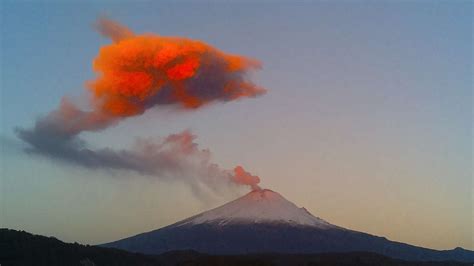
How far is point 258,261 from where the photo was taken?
11019cm

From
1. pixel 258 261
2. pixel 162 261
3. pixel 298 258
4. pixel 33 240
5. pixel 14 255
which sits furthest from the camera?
pixel 298 258

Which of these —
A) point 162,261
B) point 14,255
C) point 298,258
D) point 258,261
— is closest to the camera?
point 14,255

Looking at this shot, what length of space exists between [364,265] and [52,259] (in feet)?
198

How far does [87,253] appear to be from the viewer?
337 ft

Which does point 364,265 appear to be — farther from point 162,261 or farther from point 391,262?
point 162,261

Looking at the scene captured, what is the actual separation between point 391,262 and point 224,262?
48.9 m

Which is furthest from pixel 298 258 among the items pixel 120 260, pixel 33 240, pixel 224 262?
pixel 33 240

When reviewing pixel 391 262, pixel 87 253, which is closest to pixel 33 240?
pixel 87 253

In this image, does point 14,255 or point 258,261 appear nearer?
point 14,255

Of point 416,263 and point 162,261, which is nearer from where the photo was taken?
point 162,261

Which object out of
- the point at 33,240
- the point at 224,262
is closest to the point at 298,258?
the point at 224,262

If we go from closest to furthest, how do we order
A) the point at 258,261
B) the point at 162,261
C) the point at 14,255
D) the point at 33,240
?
the point at 14,255 < the point at 33,240 < the point at 258,261 < the point at 162,261

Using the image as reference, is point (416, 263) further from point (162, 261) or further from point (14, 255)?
point (14, 255)

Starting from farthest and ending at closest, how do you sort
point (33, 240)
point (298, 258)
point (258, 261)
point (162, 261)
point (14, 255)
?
point (298, 258) < point (162, 261) < point (258, 261) < point (33, 240) < point (14, 255)
